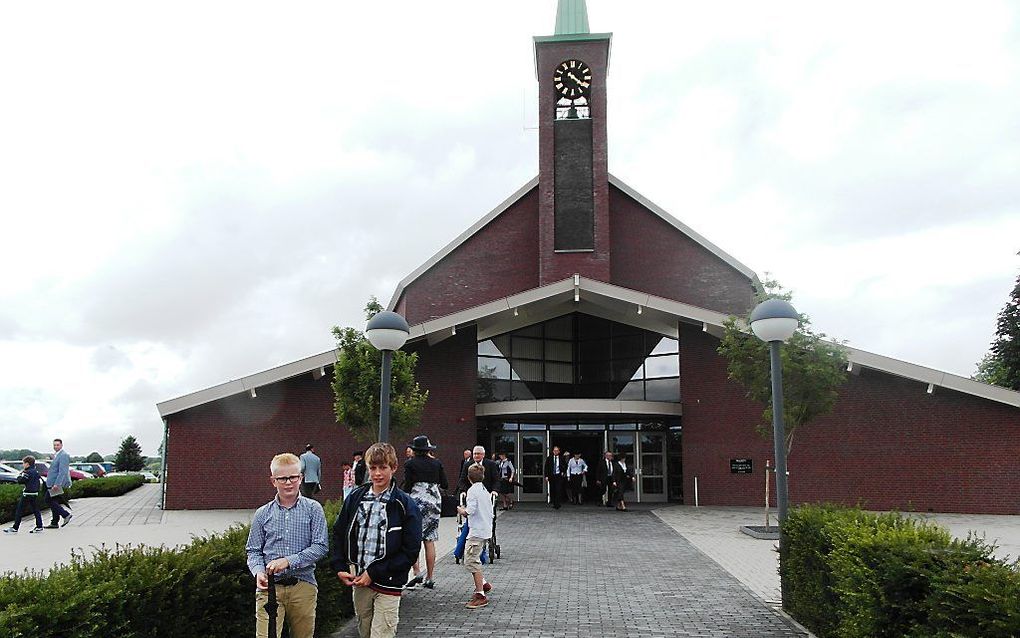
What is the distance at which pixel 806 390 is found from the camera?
52.2 feet

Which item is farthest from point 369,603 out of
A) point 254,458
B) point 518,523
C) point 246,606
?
point 254,458

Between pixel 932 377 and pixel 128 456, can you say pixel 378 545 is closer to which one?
pixel 932 377

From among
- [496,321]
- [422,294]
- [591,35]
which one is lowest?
[496,321]

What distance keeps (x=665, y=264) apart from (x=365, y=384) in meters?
16.0

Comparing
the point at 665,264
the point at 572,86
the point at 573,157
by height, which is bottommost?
the point at 665,264

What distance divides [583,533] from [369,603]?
35.7 ft

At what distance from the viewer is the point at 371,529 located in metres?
5.11

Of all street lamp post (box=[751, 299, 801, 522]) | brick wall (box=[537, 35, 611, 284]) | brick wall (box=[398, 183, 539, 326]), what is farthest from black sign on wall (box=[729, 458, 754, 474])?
street lamp post (box=[751, 299, 801, 522])

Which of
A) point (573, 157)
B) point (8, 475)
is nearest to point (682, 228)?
point (573, 157)

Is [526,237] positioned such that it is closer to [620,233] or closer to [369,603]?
[620,233]

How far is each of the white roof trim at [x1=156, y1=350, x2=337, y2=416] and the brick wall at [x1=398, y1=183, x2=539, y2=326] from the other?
10.6m

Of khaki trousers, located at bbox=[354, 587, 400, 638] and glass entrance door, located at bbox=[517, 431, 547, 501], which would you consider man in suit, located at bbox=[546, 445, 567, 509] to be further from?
khaki trousers, located at bbox=[354, 587, 400, 638]

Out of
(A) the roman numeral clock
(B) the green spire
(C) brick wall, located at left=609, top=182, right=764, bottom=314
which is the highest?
(B) the green spire

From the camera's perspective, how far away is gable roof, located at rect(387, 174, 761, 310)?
29.8 metres
